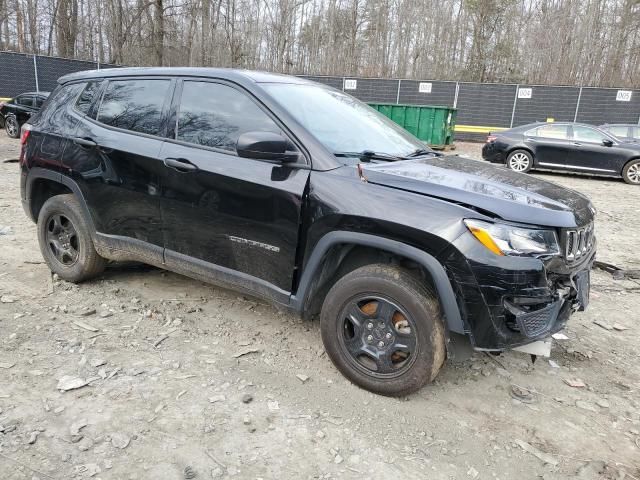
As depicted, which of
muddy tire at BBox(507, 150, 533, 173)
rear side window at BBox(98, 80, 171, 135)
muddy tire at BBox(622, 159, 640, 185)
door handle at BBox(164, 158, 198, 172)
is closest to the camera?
door handle at BBox(164, 158, 198, 172)

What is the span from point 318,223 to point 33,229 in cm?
464

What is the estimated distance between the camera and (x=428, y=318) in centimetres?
260

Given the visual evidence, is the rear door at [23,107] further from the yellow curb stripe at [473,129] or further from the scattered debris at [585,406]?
the scattered debris at [585,406]

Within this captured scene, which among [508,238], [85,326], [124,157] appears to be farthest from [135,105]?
[508,238]

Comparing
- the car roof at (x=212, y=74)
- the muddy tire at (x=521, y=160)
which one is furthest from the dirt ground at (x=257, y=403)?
the muddy tire at (x=521, y=160)

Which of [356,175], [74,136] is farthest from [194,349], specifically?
[74,136]

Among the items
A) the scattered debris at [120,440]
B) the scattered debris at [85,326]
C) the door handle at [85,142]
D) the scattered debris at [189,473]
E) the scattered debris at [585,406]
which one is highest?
the door handle at [85,142]

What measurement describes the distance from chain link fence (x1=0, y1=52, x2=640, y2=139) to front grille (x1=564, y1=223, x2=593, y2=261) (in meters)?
19.8

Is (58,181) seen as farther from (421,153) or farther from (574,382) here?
(574,382)

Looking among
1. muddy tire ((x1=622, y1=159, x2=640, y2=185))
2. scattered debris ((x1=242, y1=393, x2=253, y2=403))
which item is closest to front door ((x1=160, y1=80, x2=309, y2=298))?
scattered debris ((x1=242, y1=393, x2=253, y2=403))

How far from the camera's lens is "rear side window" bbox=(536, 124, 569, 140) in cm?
1250

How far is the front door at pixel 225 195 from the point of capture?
2982 mm

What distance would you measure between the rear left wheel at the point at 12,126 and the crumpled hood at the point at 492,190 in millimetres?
16172

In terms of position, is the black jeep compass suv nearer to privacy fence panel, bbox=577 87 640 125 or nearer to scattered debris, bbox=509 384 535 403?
scattered debris, bbox=509 384 535 403
